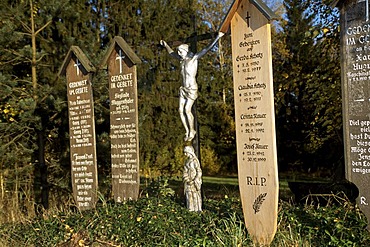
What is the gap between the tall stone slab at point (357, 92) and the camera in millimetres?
5809

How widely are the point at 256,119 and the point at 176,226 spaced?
1.78 meters

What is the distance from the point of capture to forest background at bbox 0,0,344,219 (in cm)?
1010

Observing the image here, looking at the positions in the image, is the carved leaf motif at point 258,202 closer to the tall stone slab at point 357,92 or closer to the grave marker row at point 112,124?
the tall stone slab at point 357,92

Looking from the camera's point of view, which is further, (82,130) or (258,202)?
(82,130)

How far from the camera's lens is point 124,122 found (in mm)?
8820

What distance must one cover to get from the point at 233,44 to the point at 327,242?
2685 mm

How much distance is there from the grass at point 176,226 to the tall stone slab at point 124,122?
1.46 feet

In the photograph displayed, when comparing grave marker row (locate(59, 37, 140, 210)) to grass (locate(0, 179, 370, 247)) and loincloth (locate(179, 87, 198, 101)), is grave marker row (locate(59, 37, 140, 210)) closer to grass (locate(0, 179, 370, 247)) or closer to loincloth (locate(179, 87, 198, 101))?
grass (locate(0, 179, 370, 247))

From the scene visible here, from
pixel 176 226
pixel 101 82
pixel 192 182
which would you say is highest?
pixel 101 82

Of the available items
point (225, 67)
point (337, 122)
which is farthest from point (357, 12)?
point (225, 67)

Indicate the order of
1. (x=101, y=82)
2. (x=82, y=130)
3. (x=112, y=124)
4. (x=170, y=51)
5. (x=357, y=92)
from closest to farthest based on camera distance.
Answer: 1. (x=357, y=92)
2. (x=170, y=51)
3. (x=112, y=124)
4. (x=82, y=130)
5. (x=101, y=82)

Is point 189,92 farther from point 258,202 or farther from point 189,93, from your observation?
point 258,202

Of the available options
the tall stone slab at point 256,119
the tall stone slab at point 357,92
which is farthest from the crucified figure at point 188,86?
the tall stone slab at point 357,92

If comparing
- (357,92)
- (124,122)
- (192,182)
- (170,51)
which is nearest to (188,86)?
(170,51)
